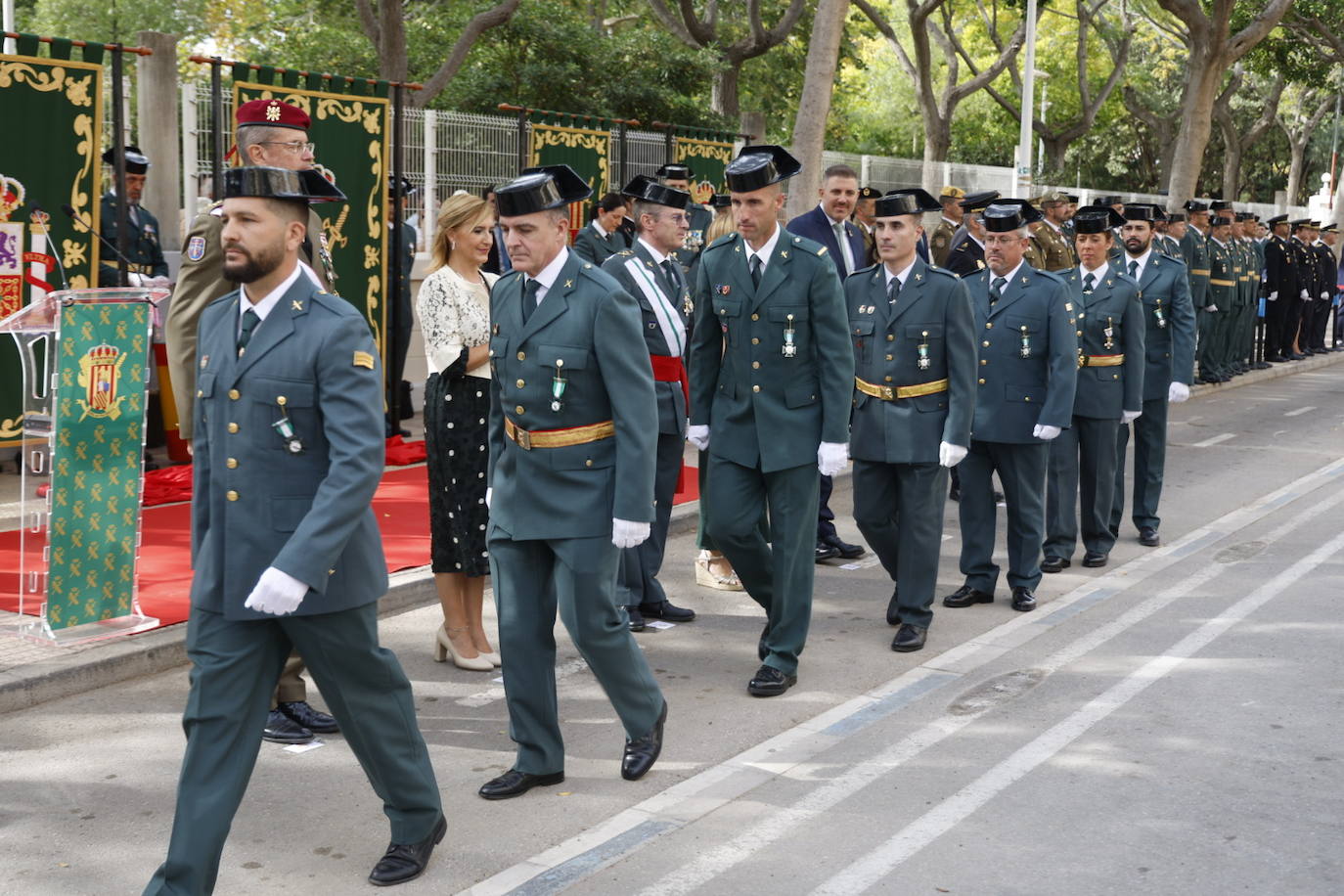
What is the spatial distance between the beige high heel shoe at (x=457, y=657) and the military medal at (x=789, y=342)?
1802 millimetres

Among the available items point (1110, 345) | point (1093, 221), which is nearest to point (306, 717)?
point (1110, 345)

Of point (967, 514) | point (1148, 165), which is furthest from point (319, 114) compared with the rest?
point (1148, 165)

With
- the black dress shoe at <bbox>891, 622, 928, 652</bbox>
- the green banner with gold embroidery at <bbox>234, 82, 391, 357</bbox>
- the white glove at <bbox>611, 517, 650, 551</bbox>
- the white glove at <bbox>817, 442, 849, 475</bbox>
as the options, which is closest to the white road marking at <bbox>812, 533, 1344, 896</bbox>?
the black dress shoe at <bbox>891, 622, 928, 652</bbox>

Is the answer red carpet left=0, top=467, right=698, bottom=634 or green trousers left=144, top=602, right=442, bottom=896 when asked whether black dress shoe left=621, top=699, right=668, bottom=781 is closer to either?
green trousers left=144, top=602, right=442, bottom=896

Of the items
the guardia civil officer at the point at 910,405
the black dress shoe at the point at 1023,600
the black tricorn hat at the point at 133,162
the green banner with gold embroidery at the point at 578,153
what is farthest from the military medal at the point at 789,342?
the green banner with gold embroidery at the point at 578,153

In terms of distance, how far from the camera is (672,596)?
8.22m

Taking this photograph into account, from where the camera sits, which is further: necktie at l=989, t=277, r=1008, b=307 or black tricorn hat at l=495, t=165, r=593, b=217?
necktie at l=989, t=277, r=1008, b=307

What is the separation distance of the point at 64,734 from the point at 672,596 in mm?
3337

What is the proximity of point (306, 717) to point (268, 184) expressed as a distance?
2.43m

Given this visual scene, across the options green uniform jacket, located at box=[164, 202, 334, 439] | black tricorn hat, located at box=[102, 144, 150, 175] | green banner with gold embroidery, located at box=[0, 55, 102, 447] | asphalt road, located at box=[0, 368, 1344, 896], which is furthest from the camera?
black tricorn hat, located at box=[102, 144, 150, 175]

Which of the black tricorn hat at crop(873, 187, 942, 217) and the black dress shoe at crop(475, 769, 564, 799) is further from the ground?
the black tricorn hat at crop(873, 187, 942, 217)

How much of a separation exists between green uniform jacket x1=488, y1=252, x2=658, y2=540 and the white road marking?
126 centimetres

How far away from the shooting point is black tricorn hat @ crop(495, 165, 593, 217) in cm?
493

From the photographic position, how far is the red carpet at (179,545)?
24.0 feet
